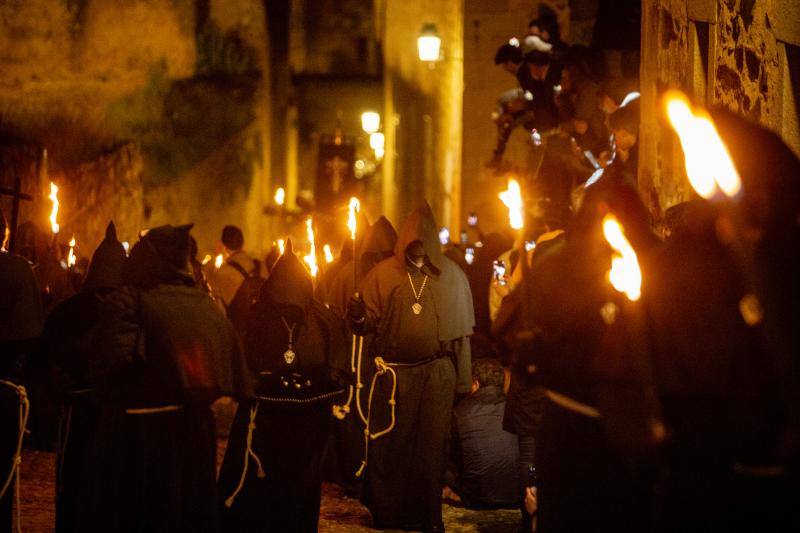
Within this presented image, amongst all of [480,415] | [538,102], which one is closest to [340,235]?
[538,102]

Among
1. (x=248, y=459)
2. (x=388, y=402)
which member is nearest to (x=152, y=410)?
(x=248, y=459)

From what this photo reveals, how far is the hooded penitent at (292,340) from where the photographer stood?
8.12 m

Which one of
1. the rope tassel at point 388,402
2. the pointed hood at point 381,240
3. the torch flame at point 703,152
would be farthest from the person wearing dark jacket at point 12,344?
the pointed hood at point 381,240

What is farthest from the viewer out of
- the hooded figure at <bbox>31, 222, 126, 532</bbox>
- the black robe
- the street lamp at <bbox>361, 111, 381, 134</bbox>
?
the street lamp at <bbox>361, 111, 381, 134</bbox>

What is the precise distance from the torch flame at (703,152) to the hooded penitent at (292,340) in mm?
4318

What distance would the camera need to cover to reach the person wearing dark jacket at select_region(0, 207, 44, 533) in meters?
6.35

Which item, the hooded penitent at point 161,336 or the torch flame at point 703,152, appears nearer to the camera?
the torch flame at point 703,152

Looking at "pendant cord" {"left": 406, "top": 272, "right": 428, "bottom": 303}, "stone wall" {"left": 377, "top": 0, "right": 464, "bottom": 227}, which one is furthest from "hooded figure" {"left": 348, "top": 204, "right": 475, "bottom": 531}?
"stone wall" {"left": 377, "top": 0, "right": 464, "bottom": 227}

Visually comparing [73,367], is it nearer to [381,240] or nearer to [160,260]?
[160,260]

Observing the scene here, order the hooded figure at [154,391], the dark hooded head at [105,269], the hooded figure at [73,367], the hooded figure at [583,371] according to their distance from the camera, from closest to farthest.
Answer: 1. the hooded figure at [583,371]
2. the hooded figure at [154,391]
3. the hooded figure at [73,367]
4. the dark hooded head at [105,269]

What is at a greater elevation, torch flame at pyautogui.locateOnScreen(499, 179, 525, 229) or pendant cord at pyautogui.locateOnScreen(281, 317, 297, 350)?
torch flame at pyautogui.locateOnScreen(499, 179, 525, 229)

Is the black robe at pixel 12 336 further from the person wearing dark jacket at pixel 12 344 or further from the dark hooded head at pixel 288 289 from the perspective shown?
the dark hooded head at pixel 288 289

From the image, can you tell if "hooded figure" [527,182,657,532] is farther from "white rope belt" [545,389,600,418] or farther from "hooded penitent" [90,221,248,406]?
"hooded penitent" [90,221,248,406]

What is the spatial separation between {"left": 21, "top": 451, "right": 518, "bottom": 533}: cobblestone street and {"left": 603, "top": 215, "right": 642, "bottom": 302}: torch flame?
15.5 ft
